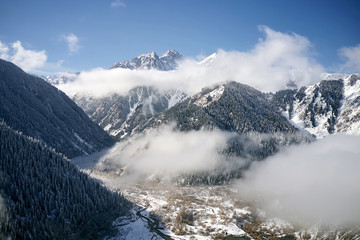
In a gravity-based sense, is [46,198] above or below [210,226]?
above

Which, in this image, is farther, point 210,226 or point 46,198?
point 210,226

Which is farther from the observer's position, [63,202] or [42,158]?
[42,158]

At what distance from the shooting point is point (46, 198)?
14700cm

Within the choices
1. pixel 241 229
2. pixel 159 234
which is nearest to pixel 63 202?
pixel 159 234

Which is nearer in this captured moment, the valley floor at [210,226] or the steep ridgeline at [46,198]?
the steep ridgeline at [46,198]

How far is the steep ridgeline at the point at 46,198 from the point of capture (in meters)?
128

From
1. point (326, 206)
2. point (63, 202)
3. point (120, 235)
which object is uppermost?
point (326, 206)

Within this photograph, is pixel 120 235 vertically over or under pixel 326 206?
under

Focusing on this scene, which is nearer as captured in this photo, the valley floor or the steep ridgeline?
the steep ridgeline

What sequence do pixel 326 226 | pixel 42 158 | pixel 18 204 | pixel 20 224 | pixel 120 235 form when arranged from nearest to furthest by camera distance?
pixel 20 224
pixel 18 204
pixel 120 235
pixel 326 226
pixel 42 158

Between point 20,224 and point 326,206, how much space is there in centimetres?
19964

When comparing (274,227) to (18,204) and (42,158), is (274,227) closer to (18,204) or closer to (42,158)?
(18,204)

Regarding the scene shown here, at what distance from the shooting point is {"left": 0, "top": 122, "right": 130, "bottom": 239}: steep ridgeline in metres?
128

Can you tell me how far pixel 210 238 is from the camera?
146 metres
